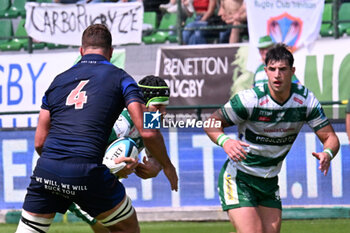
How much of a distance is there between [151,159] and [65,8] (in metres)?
9.71

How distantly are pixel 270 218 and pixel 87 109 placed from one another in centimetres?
218

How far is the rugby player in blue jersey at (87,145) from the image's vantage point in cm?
573

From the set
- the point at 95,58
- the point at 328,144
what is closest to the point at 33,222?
the point at 95,58

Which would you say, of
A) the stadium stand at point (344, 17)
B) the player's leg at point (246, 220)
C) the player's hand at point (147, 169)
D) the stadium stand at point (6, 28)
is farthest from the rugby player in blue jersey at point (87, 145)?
the stadium stand at point (6, 28)

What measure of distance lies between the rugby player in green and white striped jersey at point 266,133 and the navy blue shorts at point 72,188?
1474 mm

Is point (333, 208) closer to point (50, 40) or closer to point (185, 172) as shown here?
point (185, 172)

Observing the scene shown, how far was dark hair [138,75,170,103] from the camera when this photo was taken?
7164 millimetres

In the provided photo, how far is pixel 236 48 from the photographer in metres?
15.2

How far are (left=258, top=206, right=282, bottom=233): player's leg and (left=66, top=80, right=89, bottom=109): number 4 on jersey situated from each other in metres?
2.15

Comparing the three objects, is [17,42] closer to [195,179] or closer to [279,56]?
[195,179]

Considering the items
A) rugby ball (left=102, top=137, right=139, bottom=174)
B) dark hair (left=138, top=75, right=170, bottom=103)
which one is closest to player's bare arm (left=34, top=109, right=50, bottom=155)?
rugby ball (left=102, top=137, right=139, bottom=174)

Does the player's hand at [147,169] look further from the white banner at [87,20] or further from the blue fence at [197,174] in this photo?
the white banner at [87,20]

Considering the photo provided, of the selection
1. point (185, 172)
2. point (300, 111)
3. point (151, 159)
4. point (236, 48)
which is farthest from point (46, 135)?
point (236, 48)

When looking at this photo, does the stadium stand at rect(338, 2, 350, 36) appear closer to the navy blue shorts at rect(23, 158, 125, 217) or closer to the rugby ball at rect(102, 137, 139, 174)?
the rugby ball at rect(102, 137, 139, 174)
